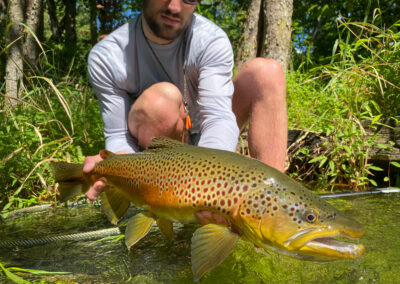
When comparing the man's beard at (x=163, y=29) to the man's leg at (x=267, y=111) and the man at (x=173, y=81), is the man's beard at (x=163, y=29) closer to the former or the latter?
the man at (x=173, y=81)

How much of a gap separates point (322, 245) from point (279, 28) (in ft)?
16.0

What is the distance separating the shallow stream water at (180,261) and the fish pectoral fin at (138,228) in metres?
0.13

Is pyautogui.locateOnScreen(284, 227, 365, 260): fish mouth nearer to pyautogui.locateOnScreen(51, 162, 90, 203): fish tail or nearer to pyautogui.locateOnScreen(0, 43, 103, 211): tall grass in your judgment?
pyautogui.locateOnScreen(51, 162, 90, 203): fish tail

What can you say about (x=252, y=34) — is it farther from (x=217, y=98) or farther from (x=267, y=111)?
(x=217, y=98)

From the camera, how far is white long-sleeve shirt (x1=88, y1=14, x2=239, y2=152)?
2.67m

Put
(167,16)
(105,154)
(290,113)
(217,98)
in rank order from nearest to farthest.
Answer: (105,154), (217,98), (167,16), (290,113)

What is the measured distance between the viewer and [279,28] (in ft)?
18.2

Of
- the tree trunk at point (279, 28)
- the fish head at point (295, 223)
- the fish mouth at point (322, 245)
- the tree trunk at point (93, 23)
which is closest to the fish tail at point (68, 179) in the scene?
the fish head at point (295, 223)

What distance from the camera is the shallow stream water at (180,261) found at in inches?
60.4

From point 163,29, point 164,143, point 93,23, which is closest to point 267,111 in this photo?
point 163,29

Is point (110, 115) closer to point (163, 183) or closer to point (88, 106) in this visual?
point (163, 183)

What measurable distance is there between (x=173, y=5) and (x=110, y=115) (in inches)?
37.5

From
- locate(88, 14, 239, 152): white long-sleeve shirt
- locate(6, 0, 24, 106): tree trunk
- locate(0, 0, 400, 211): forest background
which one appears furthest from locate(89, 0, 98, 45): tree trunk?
locate(88, 14, 239, 152): white long-sleeve shirt

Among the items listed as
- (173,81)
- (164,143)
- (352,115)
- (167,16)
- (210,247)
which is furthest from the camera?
(352,115)
